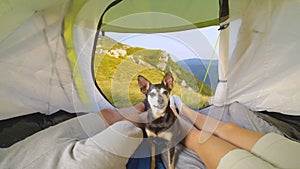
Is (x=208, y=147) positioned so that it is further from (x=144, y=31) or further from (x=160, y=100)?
(x=144, y=31)

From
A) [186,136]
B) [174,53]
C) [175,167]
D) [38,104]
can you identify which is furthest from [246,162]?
[38,104]

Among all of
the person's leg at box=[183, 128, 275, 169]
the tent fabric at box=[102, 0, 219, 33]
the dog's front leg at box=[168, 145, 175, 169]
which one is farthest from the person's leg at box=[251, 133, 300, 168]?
the tent fabric at box=[102, 0, 219, 33]

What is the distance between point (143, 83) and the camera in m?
1.13

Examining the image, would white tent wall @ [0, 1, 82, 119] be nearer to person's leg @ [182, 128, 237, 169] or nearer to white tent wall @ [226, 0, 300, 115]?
person's leg @ [182, 128, 237, 169]

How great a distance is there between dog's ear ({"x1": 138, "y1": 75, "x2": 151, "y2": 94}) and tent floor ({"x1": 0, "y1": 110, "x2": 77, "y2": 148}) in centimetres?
50

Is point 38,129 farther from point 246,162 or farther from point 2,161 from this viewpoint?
point 246,162

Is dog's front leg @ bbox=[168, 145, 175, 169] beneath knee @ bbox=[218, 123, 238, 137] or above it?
beneath

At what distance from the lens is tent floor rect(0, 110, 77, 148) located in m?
1.08

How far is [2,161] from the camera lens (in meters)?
0.87

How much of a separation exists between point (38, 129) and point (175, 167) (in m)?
0.67

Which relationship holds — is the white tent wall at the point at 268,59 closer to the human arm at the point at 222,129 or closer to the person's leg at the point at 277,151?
the human arm at the point at 222,129

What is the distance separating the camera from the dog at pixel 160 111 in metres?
1.07

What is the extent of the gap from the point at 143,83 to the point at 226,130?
1.34 feet

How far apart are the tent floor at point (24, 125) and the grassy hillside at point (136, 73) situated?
0.33 m
